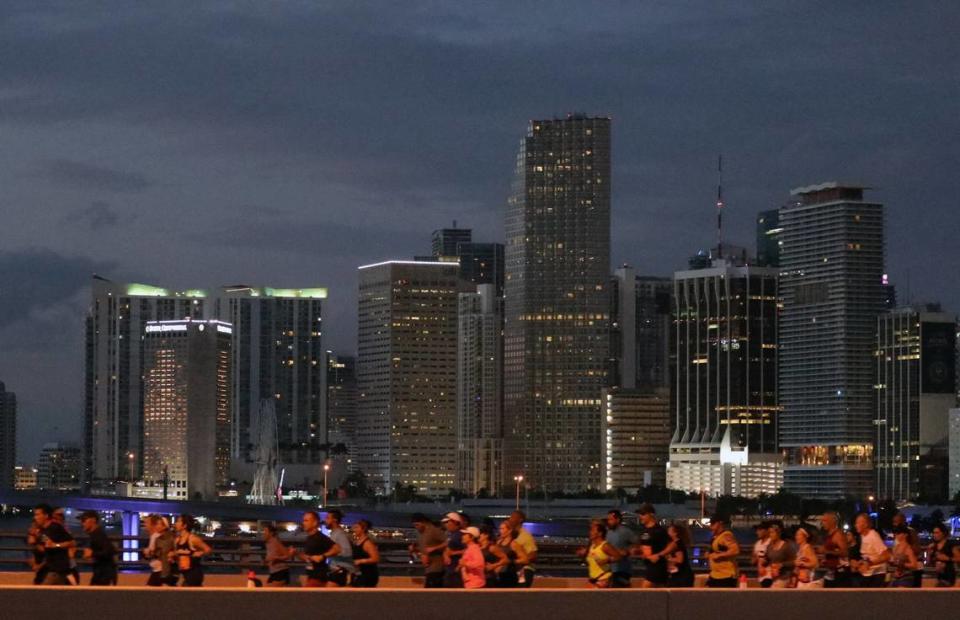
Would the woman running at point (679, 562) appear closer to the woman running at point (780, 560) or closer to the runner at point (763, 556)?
the runner at point (763, 556)

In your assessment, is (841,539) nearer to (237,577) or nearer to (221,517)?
(237,577)

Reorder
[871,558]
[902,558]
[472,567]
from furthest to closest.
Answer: [902,558], [871,558], [472,567]

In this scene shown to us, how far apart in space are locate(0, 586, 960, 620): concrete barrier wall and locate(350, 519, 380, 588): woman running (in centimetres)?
243

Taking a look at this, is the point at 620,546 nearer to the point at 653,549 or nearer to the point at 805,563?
the point at 653,549

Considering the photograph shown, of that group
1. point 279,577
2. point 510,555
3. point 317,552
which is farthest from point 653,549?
point 279,577

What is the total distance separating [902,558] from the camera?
26125 millimetres

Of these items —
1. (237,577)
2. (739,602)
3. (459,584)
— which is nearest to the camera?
(739,602)

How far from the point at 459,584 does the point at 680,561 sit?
3.02 meters

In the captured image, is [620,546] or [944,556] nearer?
[620,546]

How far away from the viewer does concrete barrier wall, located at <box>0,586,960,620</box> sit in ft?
69.5

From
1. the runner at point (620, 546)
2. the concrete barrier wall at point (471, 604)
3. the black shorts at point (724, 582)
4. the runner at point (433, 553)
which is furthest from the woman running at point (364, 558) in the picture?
the black shorts at point (724, 582)

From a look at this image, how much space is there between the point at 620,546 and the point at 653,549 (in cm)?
43

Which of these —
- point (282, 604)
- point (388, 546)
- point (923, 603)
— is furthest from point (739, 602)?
point (388, 546)

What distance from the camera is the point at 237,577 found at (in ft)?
107
